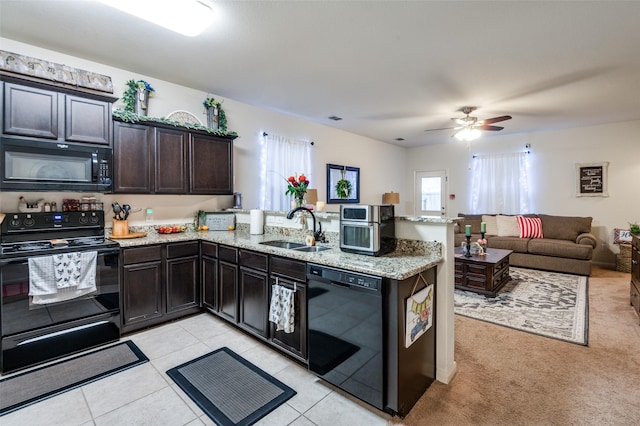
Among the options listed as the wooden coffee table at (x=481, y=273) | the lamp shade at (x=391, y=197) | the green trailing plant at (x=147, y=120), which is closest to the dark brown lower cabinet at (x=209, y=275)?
the green trailing plant at (x=147, y=120)

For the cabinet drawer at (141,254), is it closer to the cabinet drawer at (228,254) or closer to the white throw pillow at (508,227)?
the cabinet drawer at (228,254)

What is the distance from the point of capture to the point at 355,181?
667 cm

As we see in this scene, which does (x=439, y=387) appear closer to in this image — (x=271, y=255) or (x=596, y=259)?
(x=271, y=255)

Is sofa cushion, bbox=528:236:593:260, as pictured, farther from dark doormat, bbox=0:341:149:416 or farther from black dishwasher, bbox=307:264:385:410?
dark doormat, bbox=0:341:149:416

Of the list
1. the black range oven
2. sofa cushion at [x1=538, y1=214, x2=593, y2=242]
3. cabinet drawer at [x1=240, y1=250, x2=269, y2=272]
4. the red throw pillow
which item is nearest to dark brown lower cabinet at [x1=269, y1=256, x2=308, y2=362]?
cabinet drawer at [x1=240, y1=250, x2=269, y2=272]

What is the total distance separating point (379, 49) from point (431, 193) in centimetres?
562

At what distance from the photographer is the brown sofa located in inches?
198

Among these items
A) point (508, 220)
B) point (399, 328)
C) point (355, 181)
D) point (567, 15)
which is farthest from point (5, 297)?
point (508, 220)

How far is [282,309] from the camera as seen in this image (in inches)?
93.6

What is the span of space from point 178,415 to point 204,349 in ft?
Result: 2.61

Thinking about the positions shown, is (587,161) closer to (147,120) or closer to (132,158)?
(147,120)

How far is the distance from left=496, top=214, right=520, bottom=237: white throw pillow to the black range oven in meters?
6.44

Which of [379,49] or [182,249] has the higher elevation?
[379,49]

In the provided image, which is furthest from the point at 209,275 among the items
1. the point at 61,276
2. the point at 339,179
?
the point at 339,179
